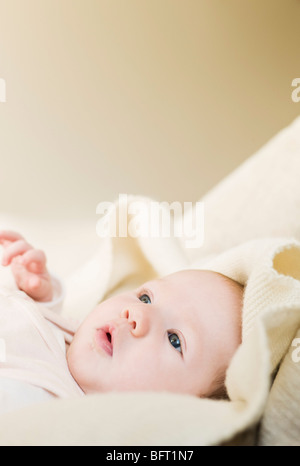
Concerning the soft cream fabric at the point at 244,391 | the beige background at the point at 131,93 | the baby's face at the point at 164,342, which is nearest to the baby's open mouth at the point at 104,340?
the baby's face at the point at 164,342

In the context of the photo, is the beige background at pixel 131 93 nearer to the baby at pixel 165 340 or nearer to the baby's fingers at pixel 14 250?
the baby's fingers at pixel 14 250

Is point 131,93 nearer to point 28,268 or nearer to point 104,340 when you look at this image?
point 28,268

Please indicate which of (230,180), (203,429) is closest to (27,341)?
(203,429)

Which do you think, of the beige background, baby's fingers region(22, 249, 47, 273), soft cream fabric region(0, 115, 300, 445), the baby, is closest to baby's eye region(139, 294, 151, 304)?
the baby

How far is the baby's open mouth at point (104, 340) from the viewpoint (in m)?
0.56

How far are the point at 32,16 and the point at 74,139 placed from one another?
0.33m

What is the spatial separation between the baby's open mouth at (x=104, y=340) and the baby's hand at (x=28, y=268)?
0.21 m

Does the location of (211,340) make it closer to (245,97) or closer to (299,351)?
(299,351)

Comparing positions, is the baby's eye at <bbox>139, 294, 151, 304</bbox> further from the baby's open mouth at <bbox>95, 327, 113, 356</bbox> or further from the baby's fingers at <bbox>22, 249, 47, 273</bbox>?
the baby's fingers at <bbox>22, 249, 47, 273</bbox>

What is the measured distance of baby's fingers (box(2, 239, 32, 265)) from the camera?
77cm

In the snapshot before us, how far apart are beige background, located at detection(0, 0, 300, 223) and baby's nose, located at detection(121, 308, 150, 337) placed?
2.57 ft

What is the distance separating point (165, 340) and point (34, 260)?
32 centimetres

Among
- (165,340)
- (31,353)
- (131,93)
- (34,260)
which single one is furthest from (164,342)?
(131,93)

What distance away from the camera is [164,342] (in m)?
0.55
